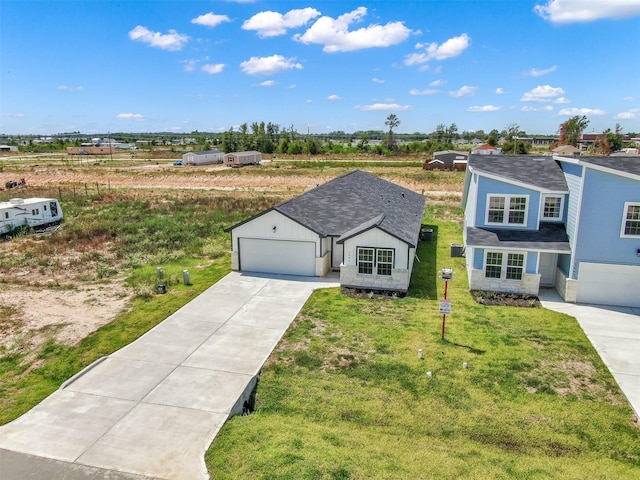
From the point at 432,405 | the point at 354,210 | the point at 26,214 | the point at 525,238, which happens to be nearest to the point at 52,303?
the point at 354,210

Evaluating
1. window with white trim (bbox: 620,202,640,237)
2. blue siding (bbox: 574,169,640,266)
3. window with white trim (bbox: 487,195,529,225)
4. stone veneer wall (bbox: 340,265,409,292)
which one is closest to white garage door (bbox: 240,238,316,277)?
stone veneer wall (bbox: 340,265,409,292)

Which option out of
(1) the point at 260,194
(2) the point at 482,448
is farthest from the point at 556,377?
(1) the point at 260,194

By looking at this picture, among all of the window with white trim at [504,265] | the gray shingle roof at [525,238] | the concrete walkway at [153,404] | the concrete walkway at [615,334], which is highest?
the gray shingle roof at [525,238]

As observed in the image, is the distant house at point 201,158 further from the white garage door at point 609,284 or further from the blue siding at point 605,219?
the white garage door at point 609,284

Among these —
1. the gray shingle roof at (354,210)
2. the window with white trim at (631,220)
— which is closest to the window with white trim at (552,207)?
the window with white trim at (631,220)

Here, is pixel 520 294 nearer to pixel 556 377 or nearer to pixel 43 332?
pixel 556 377
